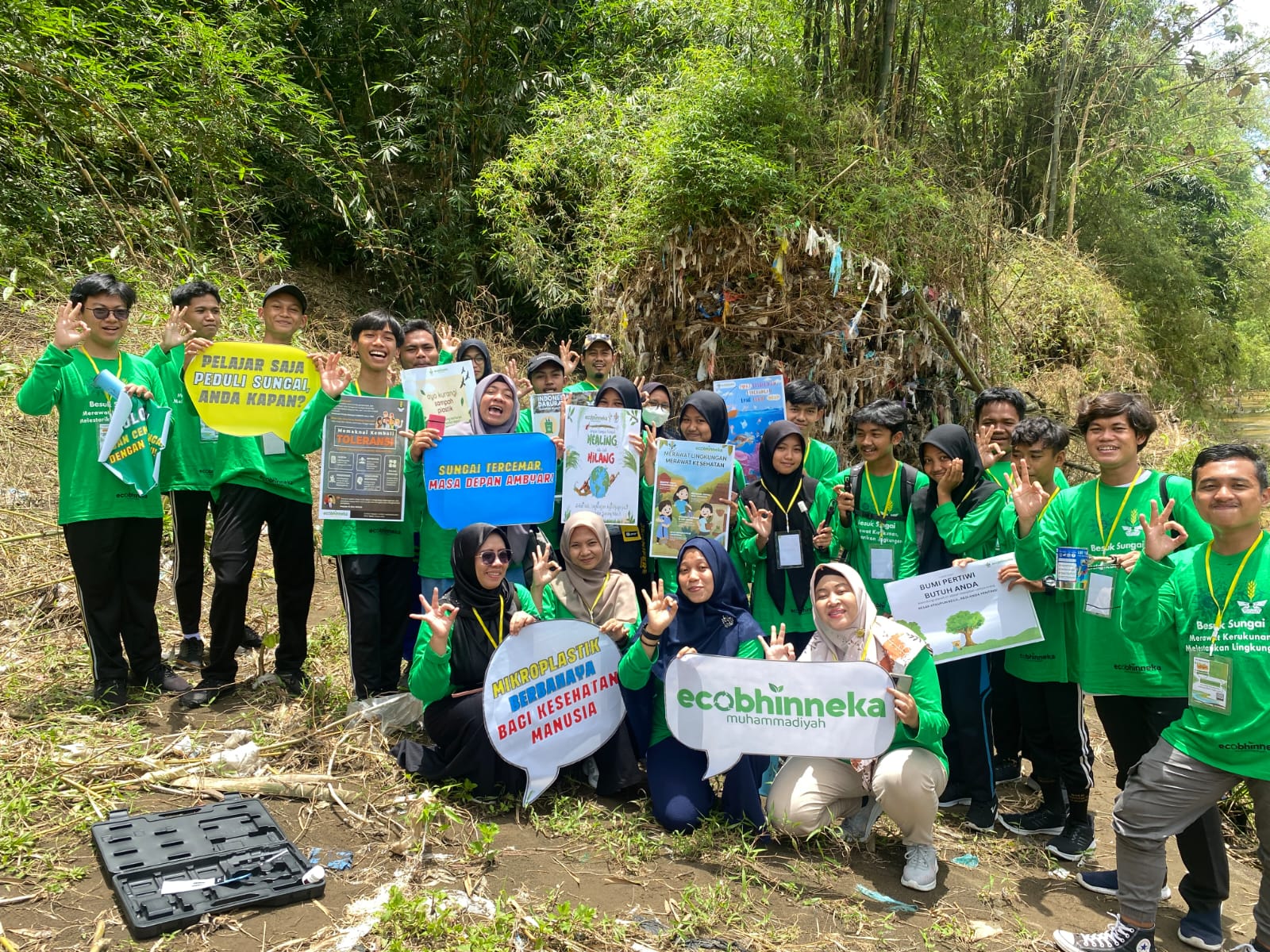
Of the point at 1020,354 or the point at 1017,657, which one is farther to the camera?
the point at 1020,354

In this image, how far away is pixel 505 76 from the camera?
10898 mm

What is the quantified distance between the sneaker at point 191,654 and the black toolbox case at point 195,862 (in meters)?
1.51

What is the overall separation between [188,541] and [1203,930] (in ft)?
15.8

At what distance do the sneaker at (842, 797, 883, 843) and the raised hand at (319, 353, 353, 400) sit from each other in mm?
2996

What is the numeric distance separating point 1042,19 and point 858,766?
12.6 m

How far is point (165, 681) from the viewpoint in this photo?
4.32 meters

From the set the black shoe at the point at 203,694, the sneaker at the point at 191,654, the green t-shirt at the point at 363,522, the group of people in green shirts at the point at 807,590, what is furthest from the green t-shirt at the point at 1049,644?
the sneaker at the point at 191,654

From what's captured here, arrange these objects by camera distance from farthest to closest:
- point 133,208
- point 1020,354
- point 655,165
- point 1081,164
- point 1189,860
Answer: point 1081,164
point 1020,354
point 133,208
point 655,165
point 1189,860

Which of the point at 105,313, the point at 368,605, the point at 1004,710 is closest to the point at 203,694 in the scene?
the point at 368,605

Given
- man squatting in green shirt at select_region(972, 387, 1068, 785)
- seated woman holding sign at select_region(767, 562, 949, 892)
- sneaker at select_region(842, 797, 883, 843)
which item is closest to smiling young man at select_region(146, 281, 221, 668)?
seated woman holding sign at select_region(767, 562, 949, 892)

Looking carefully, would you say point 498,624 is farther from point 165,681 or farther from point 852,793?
point 165,681

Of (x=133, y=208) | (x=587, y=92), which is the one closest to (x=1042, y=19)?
(x=587, y=92)

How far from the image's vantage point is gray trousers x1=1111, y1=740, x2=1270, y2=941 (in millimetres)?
2789

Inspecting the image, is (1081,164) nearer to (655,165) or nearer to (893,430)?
(655,165)
